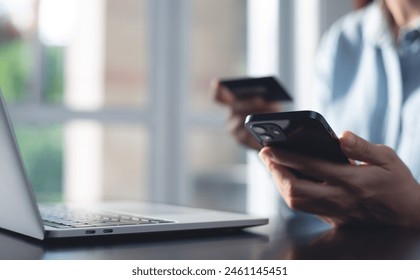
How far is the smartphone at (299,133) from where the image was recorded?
23.1 inches

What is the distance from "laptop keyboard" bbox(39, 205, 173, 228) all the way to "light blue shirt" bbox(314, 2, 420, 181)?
0.66 meters

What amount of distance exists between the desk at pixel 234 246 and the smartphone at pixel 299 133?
3.8 inches

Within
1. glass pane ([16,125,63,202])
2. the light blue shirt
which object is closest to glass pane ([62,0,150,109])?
glass pane ([16,125,63,202])

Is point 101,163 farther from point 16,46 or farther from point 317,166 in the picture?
point 317,166

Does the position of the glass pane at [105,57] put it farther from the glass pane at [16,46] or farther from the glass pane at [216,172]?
the glass pane at [216,172]

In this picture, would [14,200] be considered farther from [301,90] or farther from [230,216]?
[301,90]

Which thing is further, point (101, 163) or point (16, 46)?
point (101, 163)

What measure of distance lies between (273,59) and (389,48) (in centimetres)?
85

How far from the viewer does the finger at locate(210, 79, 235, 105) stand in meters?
1.17

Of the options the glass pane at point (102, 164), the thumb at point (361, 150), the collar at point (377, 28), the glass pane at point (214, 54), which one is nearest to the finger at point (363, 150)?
the thumb at point (361, 150)

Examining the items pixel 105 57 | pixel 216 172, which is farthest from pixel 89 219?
pixel 216 172

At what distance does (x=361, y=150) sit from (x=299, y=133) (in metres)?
0.08

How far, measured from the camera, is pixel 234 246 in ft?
1.93
